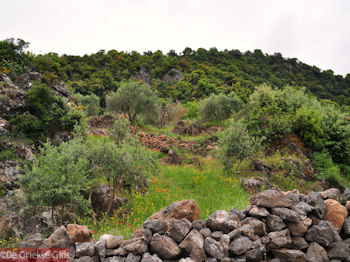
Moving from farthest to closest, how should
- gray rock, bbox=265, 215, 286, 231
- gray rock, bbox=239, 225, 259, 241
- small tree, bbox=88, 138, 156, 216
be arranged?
1. small tree, bbox=88, 138, 156, 216
2. gray rock, bbox=265, 215, 286, 231
3. gray rock, bbox=239, 225, 259, 241

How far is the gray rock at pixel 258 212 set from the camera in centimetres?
448

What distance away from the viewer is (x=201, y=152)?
803 inches

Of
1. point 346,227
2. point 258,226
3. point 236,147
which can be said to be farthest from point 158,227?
point 236,147

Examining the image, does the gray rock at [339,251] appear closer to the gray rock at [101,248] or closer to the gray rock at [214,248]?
the gray rock at [214,248]

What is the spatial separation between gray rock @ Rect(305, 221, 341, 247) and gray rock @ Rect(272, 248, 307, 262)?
1.67 feet

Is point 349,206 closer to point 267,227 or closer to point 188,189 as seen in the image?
point 267,227

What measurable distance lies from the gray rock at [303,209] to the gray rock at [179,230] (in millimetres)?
2526

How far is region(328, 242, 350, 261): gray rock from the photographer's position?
4193mm

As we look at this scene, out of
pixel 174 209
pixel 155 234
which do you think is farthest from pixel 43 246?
pixel 174 209

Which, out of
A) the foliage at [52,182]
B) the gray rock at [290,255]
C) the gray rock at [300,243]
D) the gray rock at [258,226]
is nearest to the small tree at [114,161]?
the foliage at [52,182]

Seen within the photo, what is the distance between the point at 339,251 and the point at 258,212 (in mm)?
1706

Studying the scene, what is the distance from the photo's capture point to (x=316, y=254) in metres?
4.18

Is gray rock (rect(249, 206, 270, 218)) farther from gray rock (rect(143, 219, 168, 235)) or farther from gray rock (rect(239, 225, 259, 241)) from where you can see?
gray rock (rect(143, 219, 168, 235))

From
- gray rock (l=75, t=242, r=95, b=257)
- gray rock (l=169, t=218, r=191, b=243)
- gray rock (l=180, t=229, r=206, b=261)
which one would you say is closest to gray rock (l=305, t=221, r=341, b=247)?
gray rock (l=180, t=229, r=206, b=261)
